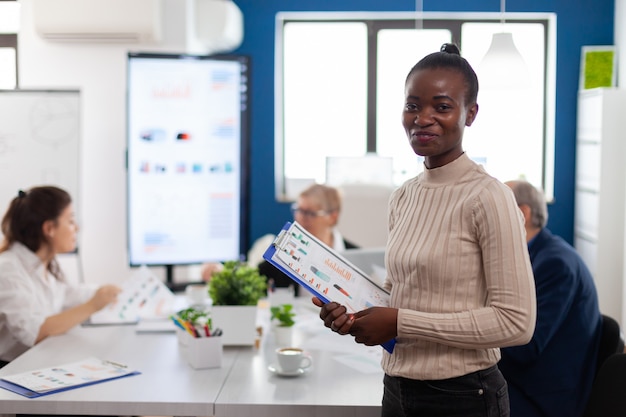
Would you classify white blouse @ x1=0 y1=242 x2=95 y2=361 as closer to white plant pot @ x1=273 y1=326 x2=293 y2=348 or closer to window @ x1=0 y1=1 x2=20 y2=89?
white plant pot @ x1=273 y1=326 x2=293 y2=348

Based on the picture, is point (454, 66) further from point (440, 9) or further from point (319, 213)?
point (440, 9)

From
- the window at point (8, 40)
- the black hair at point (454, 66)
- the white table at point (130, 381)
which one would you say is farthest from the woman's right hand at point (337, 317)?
the window at point (8, 40)

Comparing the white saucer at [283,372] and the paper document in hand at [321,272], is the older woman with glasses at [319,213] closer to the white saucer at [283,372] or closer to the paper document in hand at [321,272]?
the white saucer at [283,372]

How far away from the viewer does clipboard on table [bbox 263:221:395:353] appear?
4.90 feet

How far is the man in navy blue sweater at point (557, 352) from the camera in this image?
2.22 m

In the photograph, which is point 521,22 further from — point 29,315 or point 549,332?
point 29,315

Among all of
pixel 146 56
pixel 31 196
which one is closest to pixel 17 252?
pixel 31 196

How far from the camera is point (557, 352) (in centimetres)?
225

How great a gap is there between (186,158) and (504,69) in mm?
1953

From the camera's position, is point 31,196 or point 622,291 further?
point 622,291

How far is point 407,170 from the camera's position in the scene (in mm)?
6453

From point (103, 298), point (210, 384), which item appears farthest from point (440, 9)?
point (210, 384)

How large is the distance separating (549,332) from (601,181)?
380 centimetres

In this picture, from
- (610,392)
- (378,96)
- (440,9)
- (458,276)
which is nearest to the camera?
(458,276)
